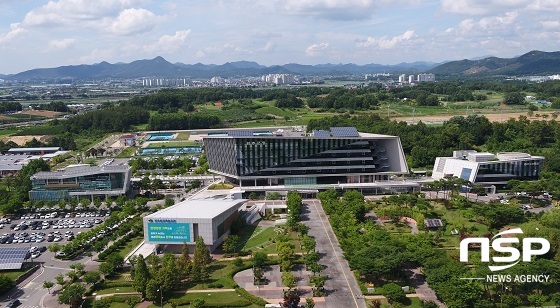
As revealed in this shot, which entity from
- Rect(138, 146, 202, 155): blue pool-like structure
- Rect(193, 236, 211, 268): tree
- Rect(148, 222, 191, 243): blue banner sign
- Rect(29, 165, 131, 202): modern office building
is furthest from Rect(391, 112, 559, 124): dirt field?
Rect(193, 236, 211, 268): tree

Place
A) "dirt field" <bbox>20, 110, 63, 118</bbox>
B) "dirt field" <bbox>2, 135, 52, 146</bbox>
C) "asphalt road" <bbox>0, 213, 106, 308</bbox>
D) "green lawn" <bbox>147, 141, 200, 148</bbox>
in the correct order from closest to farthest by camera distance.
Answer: "asphalt road" <bbox>0, 213, 106, 308</bbox>, "green lawn" <bbox>147, 141, 200, 148</bbox>, "dirt field" <bbox>2, 135, 52, 146</bbox>, "dirt field" <bbox>20, 110, 63, 118</bbox>

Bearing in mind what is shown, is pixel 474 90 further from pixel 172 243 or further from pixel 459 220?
pixel 172 243

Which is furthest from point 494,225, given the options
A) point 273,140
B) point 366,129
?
point 366,129

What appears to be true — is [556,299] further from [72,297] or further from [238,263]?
[72,297]

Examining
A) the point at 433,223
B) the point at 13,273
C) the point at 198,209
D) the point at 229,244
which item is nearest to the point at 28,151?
the point at 13,273

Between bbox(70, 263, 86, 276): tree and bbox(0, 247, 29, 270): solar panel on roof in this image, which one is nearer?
bbox(70, 263, 86, 276): tree

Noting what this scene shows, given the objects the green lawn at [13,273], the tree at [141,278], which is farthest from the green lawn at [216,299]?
the green lawn at [13,273]

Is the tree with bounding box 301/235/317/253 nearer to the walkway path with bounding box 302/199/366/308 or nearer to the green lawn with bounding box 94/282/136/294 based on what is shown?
the walkway path with bounding box 302/199/366/308
